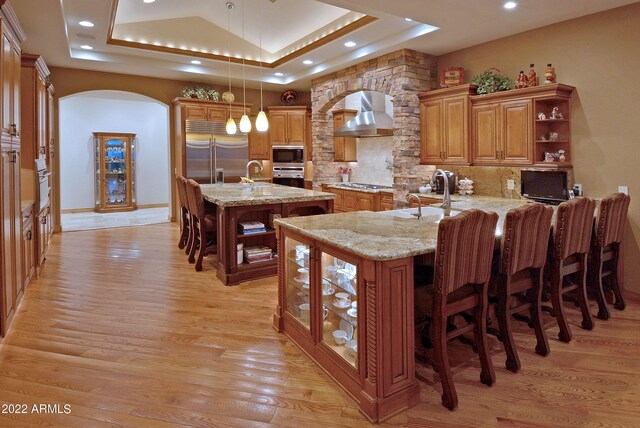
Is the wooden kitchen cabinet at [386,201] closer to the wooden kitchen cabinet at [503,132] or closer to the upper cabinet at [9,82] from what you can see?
the wooden kitchen cabinet at [503,132]

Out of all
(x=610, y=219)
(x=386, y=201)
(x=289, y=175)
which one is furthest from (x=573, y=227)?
(x=289, y=175)

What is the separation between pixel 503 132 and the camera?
4730 mm

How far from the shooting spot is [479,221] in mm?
2217

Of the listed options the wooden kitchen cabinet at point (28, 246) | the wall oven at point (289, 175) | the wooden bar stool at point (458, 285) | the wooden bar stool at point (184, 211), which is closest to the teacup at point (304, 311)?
the wooden bar stool at point (458, 285)

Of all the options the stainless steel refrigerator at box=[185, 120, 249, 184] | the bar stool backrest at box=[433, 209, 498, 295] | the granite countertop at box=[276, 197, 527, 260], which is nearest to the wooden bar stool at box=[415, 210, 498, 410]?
the bar stool backrest at box=[433, 209, 498, 295]

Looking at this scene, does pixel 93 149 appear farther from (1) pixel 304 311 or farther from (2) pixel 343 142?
(1) pixel 304 311

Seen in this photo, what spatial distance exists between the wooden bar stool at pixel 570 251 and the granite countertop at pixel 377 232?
468 millimetres

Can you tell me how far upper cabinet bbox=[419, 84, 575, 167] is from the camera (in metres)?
4.41

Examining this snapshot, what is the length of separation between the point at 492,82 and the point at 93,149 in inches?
379

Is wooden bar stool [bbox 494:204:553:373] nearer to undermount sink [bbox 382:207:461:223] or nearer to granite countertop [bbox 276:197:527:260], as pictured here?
granite countertop [bbox 276:197:527:260]

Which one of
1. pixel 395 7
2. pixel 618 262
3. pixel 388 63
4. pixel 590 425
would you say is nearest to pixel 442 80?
pixel 388 63

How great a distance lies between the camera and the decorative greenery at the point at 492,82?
15.8 ft

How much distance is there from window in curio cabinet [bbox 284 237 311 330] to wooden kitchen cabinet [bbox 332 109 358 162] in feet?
16.1

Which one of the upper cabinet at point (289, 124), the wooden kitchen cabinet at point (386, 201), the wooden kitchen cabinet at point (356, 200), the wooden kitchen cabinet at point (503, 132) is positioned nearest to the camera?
the wooden kitchen cabinet at point (503, 132)
